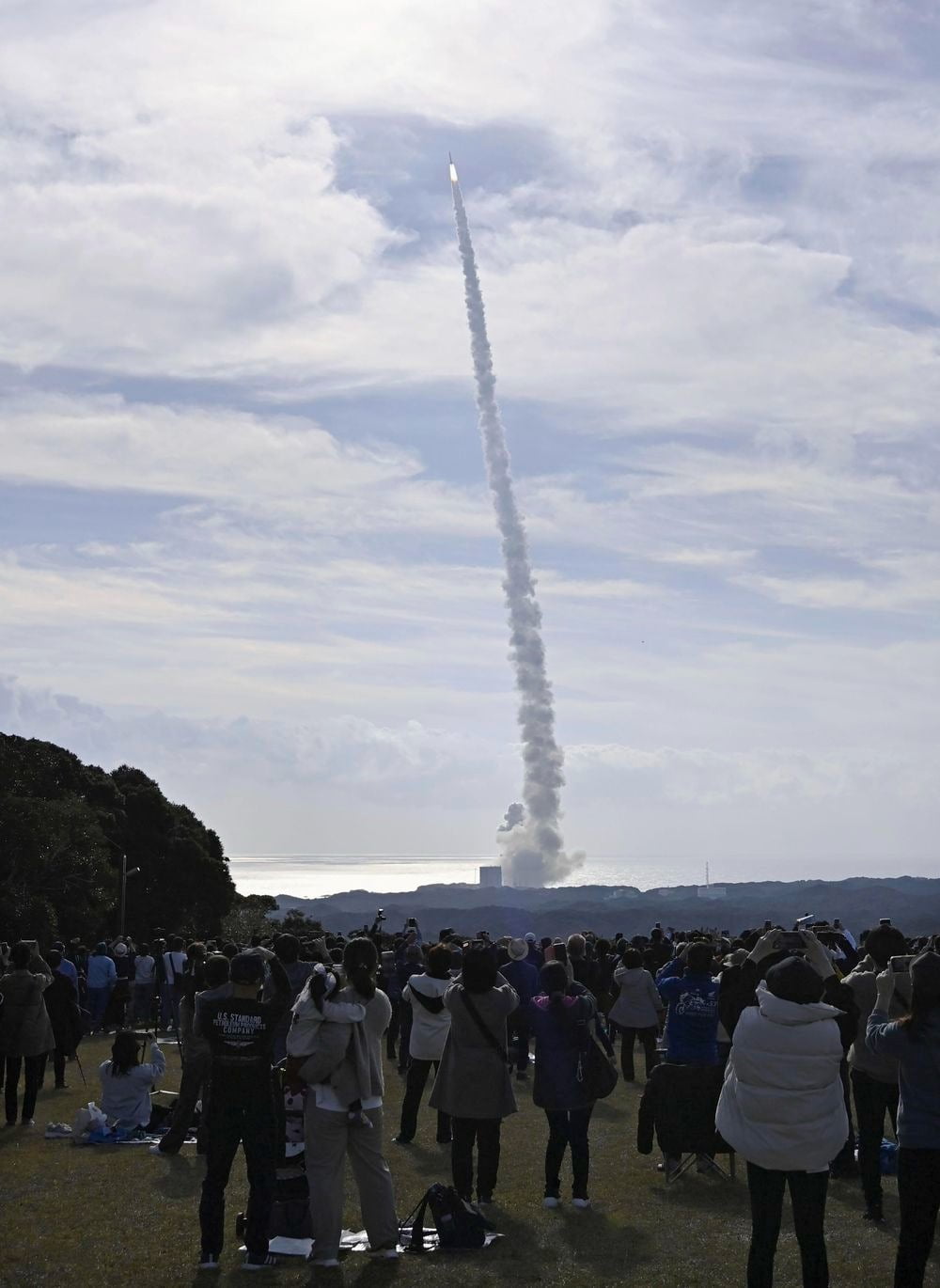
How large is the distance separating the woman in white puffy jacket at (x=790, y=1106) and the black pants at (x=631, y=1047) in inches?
375

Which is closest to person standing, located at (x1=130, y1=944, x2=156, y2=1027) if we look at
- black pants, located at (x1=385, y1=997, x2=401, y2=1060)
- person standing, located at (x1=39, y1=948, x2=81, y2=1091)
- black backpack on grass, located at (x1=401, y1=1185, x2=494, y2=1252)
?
black pants, located at (x1=385, y1=997, x2=401, y2=1060)

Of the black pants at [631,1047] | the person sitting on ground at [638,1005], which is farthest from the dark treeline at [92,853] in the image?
the person sitting on ground at [638,1005]

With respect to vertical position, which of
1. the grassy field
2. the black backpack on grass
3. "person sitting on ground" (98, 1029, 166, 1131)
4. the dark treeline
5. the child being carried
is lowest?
the grassy field

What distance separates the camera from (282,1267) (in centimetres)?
953

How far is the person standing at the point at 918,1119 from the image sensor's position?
24.6 ft

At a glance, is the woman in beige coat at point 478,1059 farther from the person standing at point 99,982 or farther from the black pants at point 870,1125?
the person standing at point 99,982

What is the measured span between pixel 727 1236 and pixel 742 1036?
3616 millimetres

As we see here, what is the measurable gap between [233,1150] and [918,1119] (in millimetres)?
4525

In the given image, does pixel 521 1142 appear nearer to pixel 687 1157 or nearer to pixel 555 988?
A: pixel 687 1157

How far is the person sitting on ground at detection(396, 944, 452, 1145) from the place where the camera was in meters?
13.8

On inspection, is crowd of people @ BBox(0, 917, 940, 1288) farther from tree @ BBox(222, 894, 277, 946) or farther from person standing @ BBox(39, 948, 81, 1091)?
tree @ BBox(222, 894, 277, 946)

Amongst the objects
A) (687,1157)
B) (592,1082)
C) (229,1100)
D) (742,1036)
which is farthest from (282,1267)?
(687,1157)

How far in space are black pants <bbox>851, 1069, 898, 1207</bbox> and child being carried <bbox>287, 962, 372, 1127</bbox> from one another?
A: 12.5 feet

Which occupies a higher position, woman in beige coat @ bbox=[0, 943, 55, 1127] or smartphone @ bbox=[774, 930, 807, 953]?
smartphone @ bbox=[774, 930, 807, 953]
